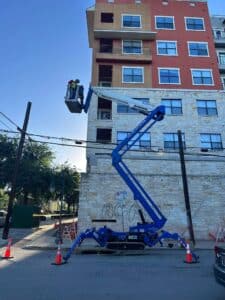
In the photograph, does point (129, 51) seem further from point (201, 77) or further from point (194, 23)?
point (194, 23)

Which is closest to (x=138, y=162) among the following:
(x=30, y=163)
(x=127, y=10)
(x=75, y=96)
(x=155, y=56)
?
(x=75, y=96)

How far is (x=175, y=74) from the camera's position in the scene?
94.9 feet

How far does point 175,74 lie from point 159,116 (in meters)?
17.0

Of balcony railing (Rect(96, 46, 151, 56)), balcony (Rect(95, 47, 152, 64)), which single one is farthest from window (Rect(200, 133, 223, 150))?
balcony railing (Rect(96, 46, 151, 56))

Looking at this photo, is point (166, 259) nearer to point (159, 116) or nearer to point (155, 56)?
point (159, 116)

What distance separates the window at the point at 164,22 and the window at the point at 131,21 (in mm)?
2163

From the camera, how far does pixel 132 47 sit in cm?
3016

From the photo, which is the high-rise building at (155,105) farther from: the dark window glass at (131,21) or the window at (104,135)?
the dark window glass at (131,21)

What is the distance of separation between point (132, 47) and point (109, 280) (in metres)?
27.2

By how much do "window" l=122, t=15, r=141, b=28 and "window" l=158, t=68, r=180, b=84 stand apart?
20.9ft

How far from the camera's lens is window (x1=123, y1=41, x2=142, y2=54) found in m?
29.8

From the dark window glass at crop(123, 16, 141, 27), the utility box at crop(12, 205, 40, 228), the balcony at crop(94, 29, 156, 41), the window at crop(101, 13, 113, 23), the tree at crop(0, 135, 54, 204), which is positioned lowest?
the utility box at crop(12, 205, 40, 228)

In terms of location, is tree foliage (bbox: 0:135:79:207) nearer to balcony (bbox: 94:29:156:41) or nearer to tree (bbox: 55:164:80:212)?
tree (bbox: 55:164:80:212)

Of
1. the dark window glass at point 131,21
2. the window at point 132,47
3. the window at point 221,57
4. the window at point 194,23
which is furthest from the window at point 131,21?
the window at point 221,57
